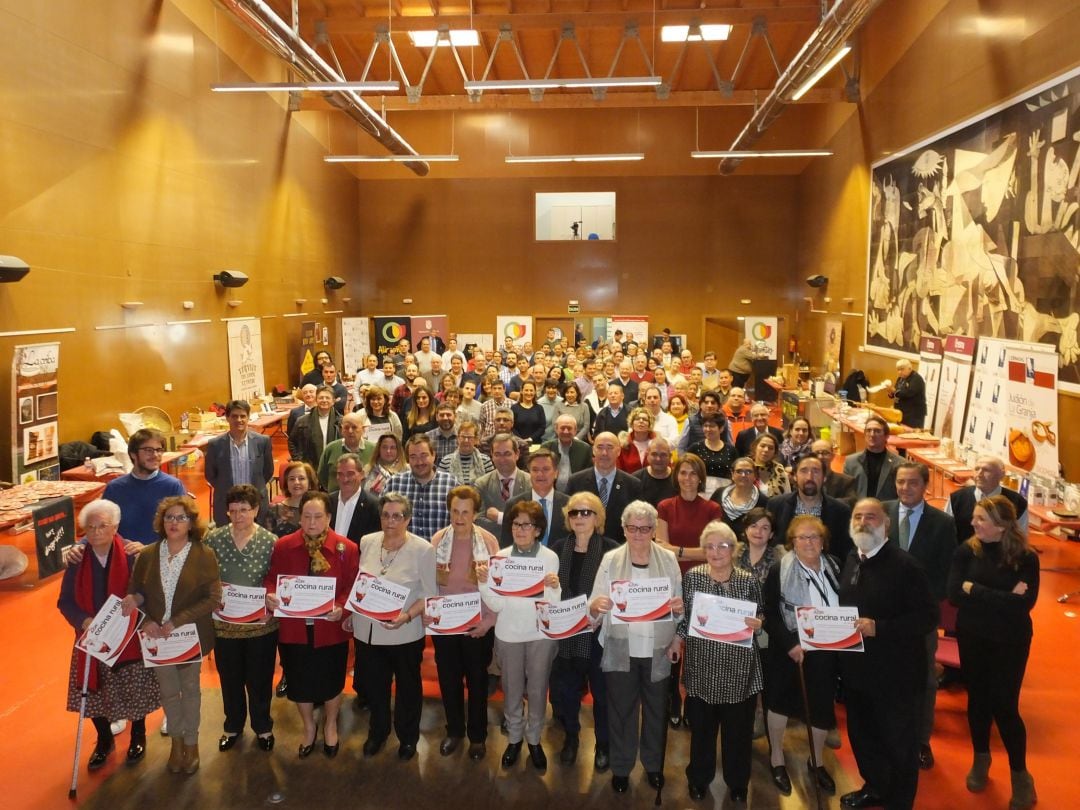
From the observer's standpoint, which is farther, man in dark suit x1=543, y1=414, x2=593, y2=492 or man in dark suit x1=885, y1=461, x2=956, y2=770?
man in dark suit x1=543, y1=414, x2=593, y2=492

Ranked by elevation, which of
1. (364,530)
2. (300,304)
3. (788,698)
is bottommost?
(788,698)

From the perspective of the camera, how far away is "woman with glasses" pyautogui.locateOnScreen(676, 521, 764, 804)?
12.0 ft

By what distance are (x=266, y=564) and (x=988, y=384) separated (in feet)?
31.2

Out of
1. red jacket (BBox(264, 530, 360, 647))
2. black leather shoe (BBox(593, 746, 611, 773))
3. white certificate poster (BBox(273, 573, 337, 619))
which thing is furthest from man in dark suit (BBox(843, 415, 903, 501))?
white certificate poster (BBox(273, 573, 337, 619))

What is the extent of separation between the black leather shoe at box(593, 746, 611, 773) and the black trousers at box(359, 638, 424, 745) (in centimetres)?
102

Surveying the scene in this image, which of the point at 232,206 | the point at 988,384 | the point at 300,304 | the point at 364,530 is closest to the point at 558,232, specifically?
the point at 300,304

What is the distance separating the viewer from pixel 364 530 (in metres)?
4.74

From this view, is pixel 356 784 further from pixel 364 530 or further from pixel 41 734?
pixel 41 734

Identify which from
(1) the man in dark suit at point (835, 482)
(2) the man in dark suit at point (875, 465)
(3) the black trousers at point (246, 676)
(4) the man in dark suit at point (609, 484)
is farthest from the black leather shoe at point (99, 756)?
(2) the man in dark suit at point (875, 465)

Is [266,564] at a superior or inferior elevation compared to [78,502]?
superior

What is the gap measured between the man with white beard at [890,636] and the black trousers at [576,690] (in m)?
1.27

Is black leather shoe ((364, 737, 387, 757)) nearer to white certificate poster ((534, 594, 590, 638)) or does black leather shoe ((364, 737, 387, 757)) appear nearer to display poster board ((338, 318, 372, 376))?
white certificate poster ((534, 594, 590, 638))

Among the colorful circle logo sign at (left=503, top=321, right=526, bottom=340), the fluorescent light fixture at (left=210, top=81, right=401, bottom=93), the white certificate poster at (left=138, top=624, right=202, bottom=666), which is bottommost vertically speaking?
the white certificate poster at (left=138, top=624, right=202, bottom=666)

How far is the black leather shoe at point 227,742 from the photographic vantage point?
4340 millimetres
